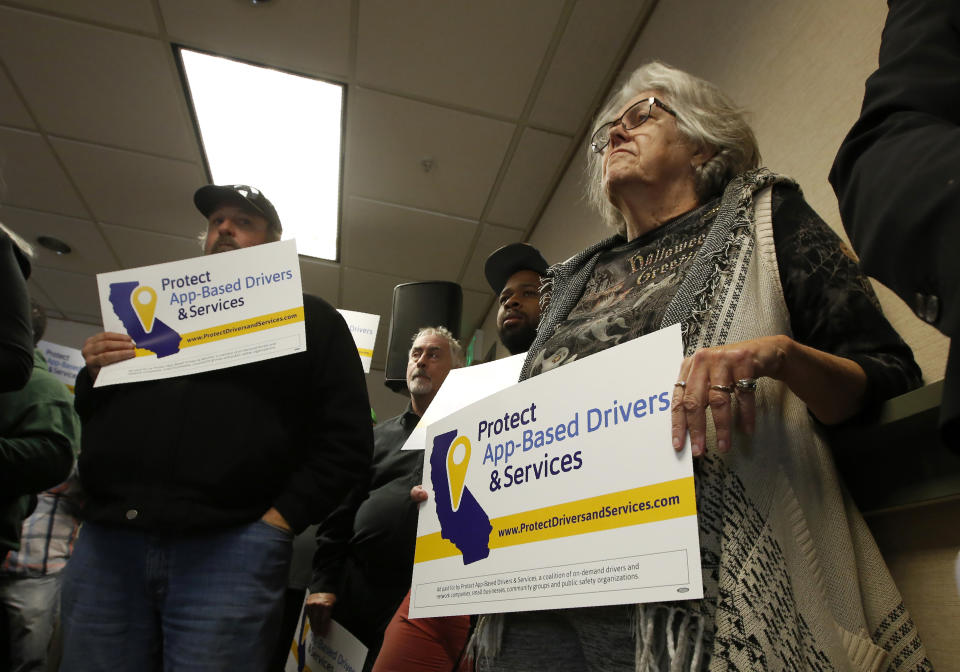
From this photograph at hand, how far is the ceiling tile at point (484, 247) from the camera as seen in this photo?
3.95 metres

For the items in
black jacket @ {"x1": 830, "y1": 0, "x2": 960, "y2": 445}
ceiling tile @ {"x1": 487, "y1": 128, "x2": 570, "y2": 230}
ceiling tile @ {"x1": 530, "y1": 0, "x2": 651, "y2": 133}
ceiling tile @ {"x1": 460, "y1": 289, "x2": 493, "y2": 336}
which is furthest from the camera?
ceiling tile @ {"x1": 460, "y1": 289, "x2": 493, "y2": 336}

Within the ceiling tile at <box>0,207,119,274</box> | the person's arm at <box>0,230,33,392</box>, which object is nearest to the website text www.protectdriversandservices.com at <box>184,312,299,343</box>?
the person's arm at <box>0,230,33,392</box>

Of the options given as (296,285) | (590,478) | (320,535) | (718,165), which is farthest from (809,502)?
(320,535)

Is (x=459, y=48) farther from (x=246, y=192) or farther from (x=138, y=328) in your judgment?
(x=138, y=328)

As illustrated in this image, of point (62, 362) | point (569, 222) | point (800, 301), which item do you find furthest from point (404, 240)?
point (800, 301)

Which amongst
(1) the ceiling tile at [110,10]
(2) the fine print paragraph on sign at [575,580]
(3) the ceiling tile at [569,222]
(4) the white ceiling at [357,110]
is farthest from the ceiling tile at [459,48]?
(2) the fine print paragraph on sign at [575,580]

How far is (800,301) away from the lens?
782 mm

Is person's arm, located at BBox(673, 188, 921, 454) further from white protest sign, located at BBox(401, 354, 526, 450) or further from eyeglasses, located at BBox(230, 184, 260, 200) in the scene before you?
eyeglasses, located at BBox(230, 184, 260, 200)

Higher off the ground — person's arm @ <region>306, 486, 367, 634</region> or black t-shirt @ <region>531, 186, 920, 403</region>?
black t-shirt @ <region>531, 186, 920, 403</region>

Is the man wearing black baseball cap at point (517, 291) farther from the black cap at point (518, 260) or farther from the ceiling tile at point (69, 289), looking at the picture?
the ceiling tile at point (69, 289)

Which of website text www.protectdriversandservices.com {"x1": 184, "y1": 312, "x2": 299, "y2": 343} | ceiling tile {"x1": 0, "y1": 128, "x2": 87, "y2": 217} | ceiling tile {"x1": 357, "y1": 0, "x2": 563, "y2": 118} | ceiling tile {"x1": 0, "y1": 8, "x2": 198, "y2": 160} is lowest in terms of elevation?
website text www.protectdriversandservices.com {"x1": 184, "y1": 312, "x2": 299, "y2": 343}

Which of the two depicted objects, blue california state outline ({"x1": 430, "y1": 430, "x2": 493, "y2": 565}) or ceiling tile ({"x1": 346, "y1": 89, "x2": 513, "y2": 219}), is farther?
ceiling tile ({"x1": 346, "y1": 89, "x2": 513, "y2": 219})

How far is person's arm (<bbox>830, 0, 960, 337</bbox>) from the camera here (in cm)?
34

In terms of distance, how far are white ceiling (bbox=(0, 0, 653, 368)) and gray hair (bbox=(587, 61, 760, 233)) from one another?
1.51 meters
